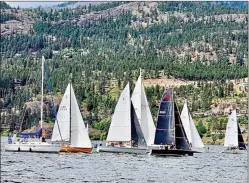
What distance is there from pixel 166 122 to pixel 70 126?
1348cm

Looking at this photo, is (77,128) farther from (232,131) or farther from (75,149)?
(232,131)

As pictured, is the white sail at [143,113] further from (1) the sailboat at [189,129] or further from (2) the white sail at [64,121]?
(1) the sailboat at [189,129]

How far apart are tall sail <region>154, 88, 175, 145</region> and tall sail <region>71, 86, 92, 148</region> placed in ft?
35.7

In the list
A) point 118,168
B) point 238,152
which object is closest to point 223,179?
point 118,168

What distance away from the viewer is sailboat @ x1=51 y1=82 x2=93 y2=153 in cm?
9588

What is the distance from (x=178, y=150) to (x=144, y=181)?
34.6m

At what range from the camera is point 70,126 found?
315 feet

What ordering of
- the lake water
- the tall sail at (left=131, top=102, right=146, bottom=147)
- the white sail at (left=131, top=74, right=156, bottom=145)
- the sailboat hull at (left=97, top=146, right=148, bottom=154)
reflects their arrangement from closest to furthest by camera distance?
the lake water → the sailboat hull at (left=97, top=146, right=148, bottom=154) → the tall sail at (left=131, top=102, right=146, bottom=147) → the white sail at (left=131, top=74, right=156, bottom=145)

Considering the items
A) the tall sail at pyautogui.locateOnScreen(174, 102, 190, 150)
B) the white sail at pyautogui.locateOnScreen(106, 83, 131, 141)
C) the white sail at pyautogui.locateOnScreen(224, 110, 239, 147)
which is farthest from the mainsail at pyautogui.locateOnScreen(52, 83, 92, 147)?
the white sail at pyautogui.locateOnScreen(224, 110, 239, 147)

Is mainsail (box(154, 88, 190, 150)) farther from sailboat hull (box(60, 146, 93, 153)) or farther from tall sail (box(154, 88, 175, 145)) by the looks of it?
sailboat hull (box(60, 146, 93, 153))

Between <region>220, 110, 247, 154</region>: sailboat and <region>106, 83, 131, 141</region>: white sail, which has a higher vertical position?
<region>106, 83, 131, 141</region>: white sail

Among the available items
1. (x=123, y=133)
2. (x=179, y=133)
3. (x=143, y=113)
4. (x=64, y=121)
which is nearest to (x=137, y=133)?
(x=123, y=133)

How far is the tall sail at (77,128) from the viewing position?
316 ft

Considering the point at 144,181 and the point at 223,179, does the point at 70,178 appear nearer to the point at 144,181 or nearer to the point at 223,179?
the point at 144,181
